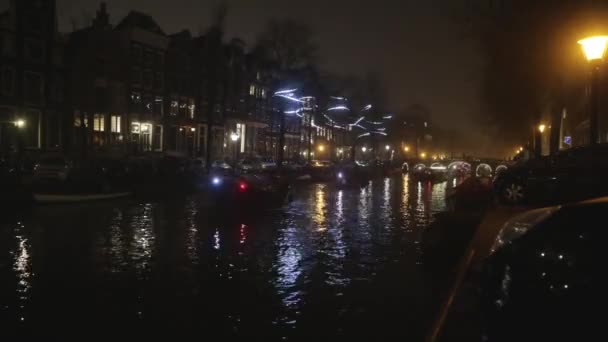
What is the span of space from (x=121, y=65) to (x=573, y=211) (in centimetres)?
4372

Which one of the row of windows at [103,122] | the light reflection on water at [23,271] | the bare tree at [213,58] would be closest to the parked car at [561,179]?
the light reflection on water at [23,271]

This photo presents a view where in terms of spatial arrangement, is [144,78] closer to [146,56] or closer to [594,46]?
[146,56]

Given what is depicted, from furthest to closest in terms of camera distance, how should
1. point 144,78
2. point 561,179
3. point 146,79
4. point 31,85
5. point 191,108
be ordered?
point 191,108, point 146,79, point 144,78, point 31,85, point 561,179

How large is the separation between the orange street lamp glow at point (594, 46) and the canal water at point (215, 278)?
582cm

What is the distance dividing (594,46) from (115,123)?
45.1 meters

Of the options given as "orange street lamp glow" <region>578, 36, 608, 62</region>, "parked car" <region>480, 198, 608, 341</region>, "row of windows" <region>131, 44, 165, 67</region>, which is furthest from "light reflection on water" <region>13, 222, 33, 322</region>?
"row of windows" <region>131, 44, 165, 67</region>

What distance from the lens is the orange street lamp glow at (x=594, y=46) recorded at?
13.9 meters

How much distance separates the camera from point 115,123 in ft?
173

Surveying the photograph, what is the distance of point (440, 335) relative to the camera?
230 inches

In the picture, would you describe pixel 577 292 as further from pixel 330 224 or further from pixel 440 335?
pixel 330 224

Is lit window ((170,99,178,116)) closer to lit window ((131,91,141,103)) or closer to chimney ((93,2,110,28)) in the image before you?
lit window ((131,91,141,103))

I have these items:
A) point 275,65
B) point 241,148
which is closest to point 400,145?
point 241,148

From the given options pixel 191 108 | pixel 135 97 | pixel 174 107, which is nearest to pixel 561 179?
pixel 135 97

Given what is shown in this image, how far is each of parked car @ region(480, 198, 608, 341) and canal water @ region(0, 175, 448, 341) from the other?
96.4 inches
